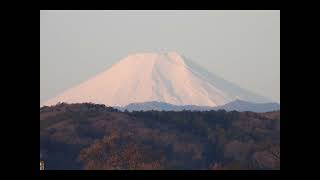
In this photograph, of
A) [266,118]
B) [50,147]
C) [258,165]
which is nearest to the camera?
[258,165]
